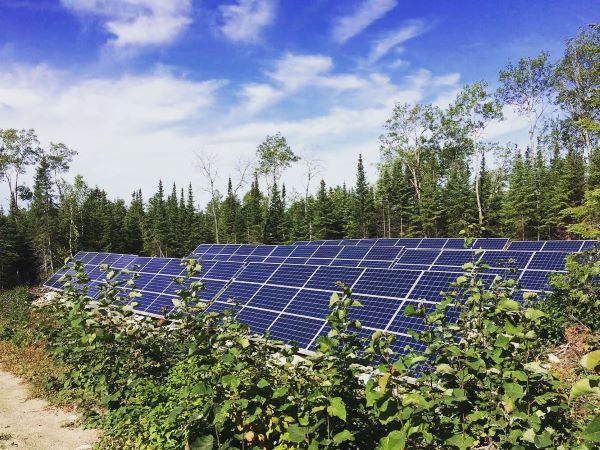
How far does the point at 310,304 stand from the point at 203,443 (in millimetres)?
5359

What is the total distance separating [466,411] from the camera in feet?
12.1

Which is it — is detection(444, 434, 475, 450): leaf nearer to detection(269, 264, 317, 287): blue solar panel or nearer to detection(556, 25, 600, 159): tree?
detection(269, 264, 317, 287): blue solar panel

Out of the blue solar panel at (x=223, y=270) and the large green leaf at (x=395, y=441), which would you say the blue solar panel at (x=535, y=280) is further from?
the large green leaf at (x=395, y=441)

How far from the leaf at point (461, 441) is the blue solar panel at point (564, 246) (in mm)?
12263

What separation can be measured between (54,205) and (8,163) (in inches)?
502

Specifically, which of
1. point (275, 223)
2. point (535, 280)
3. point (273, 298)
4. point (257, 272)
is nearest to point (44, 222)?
point (275, 223)

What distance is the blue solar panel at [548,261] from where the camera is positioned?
469 inches

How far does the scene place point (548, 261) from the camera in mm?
12273

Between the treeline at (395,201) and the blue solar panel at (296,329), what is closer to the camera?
the blue solar panel at (296,329)

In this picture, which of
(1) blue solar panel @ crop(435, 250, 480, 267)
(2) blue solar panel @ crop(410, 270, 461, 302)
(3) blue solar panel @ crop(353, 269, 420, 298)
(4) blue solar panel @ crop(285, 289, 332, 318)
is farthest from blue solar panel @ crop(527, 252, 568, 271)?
(4) blue solar panel @ crop(285, 289, 332, 318)

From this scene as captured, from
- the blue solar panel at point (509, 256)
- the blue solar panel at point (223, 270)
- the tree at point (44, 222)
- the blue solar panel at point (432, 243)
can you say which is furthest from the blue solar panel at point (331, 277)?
the tree at point (44, 222)

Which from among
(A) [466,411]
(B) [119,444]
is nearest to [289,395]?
(A) [466,411]

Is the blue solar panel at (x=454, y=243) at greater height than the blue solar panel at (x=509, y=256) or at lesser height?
greater

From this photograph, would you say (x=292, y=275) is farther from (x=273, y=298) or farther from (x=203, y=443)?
(x=203, y=443)
